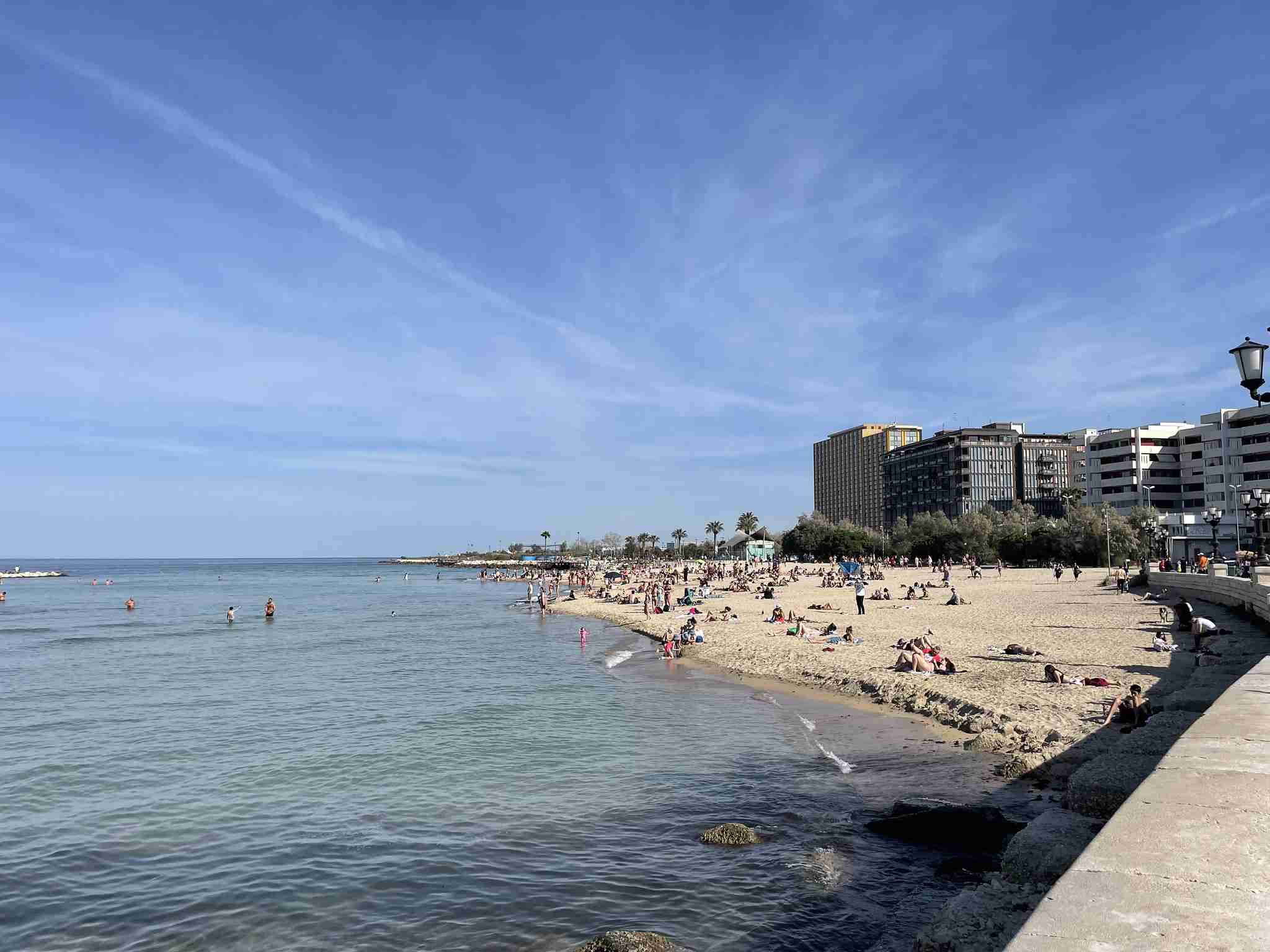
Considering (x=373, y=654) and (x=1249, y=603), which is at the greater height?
(x=1249, y=603)

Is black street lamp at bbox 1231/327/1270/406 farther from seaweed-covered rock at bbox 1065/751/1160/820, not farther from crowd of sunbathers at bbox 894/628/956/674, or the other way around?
crowd of sunbathers at bbox 894/628/956/674

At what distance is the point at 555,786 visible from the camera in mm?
14172

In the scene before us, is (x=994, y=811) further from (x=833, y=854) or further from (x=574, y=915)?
(x=574, y=915)

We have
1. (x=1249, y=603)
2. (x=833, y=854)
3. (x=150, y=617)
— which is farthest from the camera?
(x=150, y=617)

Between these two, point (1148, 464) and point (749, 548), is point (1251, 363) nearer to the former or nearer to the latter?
point (1148, 464)

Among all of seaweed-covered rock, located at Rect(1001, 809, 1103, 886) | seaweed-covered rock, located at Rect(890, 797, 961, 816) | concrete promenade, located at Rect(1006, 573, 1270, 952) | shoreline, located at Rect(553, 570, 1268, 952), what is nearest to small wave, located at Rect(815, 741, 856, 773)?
shoreline, located at Rect(553, 570, 1268, 952)

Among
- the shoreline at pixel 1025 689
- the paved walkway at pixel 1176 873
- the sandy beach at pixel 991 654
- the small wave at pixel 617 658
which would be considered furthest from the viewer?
the small wave at pixel 617 658

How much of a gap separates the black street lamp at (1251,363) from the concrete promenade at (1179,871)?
5659 mm

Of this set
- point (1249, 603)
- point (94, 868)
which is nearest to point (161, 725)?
point (94, 868)

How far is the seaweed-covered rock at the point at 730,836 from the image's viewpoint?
11.0m

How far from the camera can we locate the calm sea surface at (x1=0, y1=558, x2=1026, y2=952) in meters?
9.06

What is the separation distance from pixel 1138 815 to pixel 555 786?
34.7 feet

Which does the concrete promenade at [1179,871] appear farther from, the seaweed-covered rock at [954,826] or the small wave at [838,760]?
the small wave at [838,760]

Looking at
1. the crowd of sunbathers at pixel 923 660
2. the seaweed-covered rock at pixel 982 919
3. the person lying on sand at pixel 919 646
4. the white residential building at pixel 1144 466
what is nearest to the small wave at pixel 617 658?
the person lying on sand at pixel 919 646
